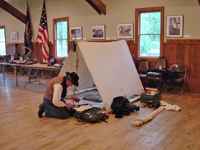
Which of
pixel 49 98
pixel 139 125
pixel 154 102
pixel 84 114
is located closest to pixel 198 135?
pixel 139 125

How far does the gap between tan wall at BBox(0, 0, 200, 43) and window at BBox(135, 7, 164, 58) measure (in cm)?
19

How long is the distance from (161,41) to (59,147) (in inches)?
189

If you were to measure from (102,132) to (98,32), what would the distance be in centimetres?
508

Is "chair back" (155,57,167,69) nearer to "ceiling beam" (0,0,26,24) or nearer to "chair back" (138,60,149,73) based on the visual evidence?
"chair back" (138,60,149,73)

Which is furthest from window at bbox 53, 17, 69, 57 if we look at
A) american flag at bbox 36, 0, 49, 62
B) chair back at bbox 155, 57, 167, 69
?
chair back at bbox 155, 57, 167, 69

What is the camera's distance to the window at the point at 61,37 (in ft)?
30.3

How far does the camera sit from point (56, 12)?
9.30 meters

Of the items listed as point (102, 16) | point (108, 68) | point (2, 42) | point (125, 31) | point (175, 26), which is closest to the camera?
point (108, 68)

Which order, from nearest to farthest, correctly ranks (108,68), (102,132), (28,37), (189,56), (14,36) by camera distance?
(102,132) < (108,68) < (189,56) < (28,37) < (14,36)

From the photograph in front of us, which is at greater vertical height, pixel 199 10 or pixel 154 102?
pixel 199 10

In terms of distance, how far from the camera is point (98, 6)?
7.65 meters

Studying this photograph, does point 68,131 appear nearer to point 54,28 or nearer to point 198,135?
point 198,135

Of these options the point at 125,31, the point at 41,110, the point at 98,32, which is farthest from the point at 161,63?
the point at 41,110

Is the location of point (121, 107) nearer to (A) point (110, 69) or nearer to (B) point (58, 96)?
(A) point (110, 69)
